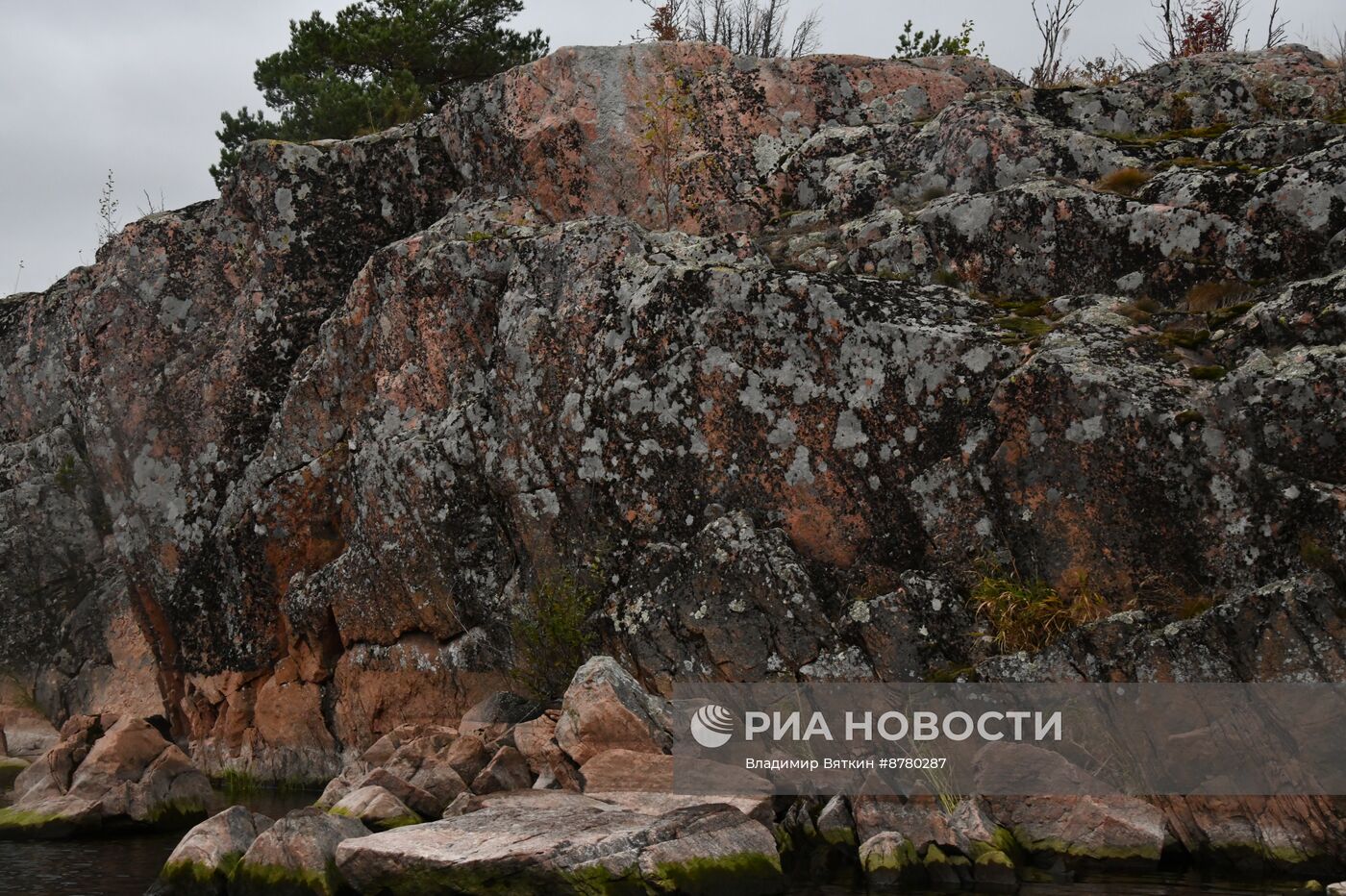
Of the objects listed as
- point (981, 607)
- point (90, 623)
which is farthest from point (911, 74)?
point (90, 623)

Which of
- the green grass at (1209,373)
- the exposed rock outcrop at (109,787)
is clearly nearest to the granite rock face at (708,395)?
the green grass at (1209,373)

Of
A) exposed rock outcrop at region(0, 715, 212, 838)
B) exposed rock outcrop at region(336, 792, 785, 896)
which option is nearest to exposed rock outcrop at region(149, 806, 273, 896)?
exposed rock outcrop at region(336, 792, 785, 896)

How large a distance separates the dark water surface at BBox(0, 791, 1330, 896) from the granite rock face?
2.15 metres

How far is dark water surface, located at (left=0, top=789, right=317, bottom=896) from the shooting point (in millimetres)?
12477

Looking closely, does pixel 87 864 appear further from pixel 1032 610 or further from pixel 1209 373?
pixel 1209 373

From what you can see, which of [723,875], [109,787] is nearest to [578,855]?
[723,875]

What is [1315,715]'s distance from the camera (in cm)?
1198

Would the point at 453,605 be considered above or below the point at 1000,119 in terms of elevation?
below

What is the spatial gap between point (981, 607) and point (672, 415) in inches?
186

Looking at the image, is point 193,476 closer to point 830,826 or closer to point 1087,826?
point 830,826

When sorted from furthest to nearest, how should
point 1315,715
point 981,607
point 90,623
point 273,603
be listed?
1. point 90,623
2. point 273,603
3. point 981,607
4. point 1315,715

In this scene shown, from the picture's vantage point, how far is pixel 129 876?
521 inches

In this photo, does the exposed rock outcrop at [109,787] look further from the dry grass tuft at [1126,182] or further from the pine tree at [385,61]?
the dry grass tuft at [1126,182]

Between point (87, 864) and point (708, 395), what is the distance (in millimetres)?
9110
